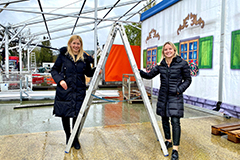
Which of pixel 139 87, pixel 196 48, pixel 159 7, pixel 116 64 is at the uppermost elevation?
pixel 159 7

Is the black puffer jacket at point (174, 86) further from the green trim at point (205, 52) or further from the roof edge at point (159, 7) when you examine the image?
the roof edge at point (159, 7)

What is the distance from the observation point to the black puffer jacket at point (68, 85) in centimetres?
271

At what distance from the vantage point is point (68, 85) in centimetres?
274

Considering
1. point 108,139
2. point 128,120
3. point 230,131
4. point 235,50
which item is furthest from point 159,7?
point 108,139

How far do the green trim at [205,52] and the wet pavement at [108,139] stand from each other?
1.48m

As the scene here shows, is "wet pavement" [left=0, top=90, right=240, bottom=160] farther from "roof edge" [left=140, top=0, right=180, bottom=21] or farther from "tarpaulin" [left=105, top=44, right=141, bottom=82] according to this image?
"tarpaulin" [left=105, top=44, right=141, bottom=82]

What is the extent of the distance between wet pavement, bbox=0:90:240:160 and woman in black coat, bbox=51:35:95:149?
0.43 m

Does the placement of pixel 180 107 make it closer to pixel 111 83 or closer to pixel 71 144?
pixel 71 144

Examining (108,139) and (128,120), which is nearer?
(108,139)

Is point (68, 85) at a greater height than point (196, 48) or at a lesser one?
lesser

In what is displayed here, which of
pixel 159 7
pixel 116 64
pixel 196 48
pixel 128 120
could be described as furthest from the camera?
pixel 116 64

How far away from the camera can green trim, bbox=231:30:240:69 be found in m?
4.47

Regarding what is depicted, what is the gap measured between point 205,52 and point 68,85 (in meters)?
4.30

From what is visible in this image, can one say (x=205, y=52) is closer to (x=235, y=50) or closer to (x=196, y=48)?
(x=196, y=48)
